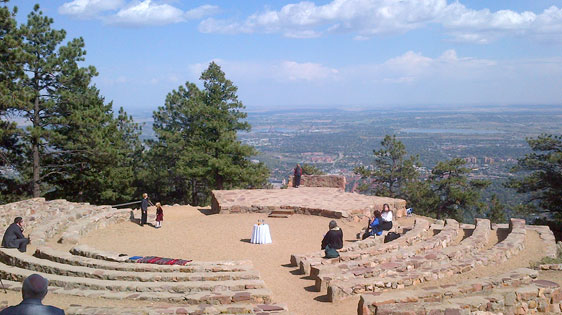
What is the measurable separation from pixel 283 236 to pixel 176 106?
24381mm

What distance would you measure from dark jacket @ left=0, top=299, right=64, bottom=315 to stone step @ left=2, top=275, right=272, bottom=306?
432 cm

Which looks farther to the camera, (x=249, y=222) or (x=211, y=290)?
(x=249, y=222)

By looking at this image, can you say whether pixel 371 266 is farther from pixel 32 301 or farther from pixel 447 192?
pixel 447 192

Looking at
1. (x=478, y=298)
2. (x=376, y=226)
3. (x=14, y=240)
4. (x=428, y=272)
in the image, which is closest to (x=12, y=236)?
(x=14, y=240)

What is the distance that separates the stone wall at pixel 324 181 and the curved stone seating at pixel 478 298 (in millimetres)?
16513

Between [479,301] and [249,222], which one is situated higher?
[479,301]

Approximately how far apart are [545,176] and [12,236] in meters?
27.7

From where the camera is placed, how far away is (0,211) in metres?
18.9

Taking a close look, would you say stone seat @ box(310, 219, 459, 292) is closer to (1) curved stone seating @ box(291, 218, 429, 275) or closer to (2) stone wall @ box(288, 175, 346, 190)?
(1) curved stone seating @ box(291, 218, 429, 275)

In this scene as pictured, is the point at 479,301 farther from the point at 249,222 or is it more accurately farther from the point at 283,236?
the point at 249,222

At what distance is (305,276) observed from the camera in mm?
11844

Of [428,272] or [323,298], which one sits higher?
[428,272]

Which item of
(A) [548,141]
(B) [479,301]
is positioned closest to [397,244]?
(B) [479,301]

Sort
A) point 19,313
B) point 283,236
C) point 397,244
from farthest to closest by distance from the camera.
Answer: point 283,236 → point 397,244 → point 19,313
